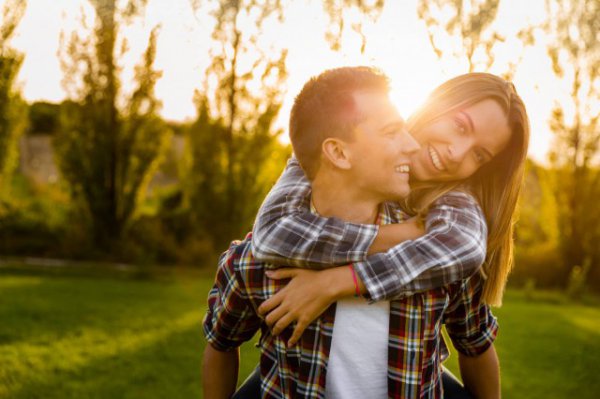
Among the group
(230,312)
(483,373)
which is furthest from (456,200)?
(230,312)

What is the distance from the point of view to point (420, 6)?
5113mm

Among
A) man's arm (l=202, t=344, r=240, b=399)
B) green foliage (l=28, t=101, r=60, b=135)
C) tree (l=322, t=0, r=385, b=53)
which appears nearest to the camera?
man's arm (l=202, t=344, r=240, b=399)

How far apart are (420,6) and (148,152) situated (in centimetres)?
721

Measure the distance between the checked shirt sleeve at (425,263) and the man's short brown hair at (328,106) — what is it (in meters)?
0.37

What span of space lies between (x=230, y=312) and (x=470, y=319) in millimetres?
775

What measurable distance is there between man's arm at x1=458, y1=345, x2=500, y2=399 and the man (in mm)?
201

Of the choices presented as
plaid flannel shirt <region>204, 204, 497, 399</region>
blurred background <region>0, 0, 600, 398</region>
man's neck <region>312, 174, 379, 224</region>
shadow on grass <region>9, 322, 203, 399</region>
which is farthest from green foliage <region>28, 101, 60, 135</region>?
man's neck <region>312, 174, 379, 224</region>

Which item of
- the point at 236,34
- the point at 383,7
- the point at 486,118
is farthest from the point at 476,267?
the point at 236,34

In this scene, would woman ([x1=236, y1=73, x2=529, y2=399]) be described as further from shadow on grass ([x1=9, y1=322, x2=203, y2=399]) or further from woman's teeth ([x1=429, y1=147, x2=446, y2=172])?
shadow on grass ([x1=9, y1=322, x2=203, y2=399])

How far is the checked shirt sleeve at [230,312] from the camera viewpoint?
1887mm

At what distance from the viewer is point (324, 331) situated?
1.76 meters

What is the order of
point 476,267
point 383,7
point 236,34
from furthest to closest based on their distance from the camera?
point 236,34
point 383,7
point 476,267

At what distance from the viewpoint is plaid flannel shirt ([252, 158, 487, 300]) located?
66.6 inches

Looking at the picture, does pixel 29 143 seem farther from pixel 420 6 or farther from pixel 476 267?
pixel 476 267
